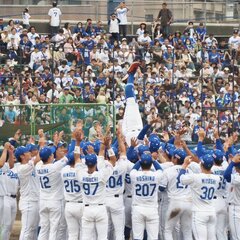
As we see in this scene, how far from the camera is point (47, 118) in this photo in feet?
85.1

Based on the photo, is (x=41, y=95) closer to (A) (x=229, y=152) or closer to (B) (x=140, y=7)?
(A) (x=229, y=152)

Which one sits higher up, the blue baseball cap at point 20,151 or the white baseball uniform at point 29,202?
the blue baseball cap at point 20,151

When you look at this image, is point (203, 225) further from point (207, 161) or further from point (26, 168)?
point (26, 168)

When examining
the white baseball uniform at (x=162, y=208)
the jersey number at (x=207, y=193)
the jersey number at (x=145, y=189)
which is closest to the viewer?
the jersey number at (x=207, y=193)

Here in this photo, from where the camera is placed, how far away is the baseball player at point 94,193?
19625mm

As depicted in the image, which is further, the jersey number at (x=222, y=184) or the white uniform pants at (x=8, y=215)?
the white uniform pants at (x=8, y=215)

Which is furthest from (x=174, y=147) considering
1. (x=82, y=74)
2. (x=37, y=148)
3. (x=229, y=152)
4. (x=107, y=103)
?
(x=82, y=74)

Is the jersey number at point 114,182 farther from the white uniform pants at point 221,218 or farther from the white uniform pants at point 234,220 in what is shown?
the white uniform pants at point 234,220

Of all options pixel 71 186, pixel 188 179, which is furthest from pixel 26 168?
pixel 188 179

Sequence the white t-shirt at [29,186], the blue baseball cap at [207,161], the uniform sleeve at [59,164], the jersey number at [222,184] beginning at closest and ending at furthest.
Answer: the blue baseball cap at [207,161] < the uniform sleeve at [59,164] < the jersey number at [222,184] < the white t-shirt at [29,186]

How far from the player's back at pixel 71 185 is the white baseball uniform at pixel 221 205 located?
7.84ft

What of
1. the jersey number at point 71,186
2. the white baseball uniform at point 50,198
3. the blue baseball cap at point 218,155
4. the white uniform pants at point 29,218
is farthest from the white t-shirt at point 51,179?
the blue baseball cap at point 218,155

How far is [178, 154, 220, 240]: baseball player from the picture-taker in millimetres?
19641

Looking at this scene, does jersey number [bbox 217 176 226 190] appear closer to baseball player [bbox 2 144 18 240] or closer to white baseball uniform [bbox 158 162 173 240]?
white baseball uniform [bbox 158 162 173 240]
